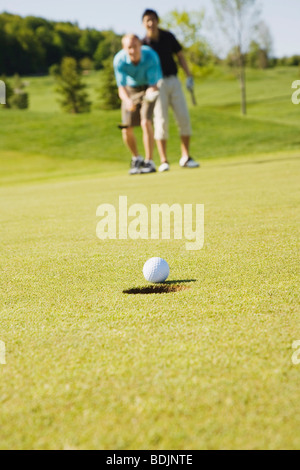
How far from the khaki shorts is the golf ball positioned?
6650 mm

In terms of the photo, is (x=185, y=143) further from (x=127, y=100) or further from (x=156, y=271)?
(x=156, y=271)

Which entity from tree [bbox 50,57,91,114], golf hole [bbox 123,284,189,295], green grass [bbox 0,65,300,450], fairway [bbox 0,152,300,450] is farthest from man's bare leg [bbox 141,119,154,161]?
tree [bbox 50,57,91,114]

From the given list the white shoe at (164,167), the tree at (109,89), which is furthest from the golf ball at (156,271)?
the tree at (109,89)

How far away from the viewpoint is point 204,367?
61.3 inches

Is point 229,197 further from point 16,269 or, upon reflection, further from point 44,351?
point 44,351

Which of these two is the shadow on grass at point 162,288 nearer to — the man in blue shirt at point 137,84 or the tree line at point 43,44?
the man in blue shirt at point 137,84

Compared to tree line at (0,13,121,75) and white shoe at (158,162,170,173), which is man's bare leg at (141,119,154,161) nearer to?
white shoe at (158,162,170,173)

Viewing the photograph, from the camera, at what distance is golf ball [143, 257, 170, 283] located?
2611mm

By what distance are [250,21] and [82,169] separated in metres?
20.5

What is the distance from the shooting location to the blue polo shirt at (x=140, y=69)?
8461mm

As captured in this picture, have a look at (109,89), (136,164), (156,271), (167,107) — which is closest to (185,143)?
(167,107)

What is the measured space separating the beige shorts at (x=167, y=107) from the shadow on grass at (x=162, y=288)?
6556 mm

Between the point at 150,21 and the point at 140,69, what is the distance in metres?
0.91
